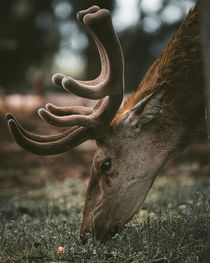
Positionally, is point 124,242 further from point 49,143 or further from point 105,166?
point 49,143

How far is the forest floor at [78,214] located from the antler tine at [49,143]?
2.34 ft

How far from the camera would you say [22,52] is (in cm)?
1535

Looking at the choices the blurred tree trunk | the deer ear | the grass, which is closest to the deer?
the deer ear

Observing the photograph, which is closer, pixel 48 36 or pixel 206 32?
pixel 206 32

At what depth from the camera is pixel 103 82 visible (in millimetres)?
3451

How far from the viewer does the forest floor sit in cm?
291

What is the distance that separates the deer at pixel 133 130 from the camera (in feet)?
11.5

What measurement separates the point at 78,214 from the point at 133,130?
1.32 metres

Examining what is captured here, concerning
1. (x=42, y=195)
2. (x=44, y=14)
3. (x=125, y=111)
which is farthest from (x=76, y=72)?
(x=125, y=111)

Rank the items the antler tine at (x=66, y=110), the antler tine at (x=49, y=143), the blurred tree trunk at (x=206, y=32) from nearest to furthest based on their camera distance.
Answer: the blurred tree trunk at (x=206, y=32) < the antler tine at (x=49, y=143) < the antler tine at (x=66, y=110)

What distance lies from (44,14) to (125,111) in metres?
13.6

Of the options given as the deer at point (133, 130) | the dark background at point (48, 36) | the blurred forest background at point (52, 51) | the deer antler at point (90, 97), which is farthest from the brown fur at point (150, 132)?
the dark background at point (48, 36)

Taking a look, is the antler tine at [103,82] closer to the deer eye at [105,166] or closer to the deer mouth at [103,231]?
the deer eye at [105,166]

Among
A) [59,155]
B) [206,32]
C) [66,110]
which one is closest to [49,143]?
[66,110]
